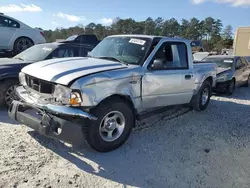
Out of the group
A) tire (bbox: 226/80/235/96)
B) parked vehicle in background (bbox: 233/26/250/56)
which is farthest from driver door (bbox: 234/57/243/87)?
parked vehicle in background (bbox: 233/26/250/56)

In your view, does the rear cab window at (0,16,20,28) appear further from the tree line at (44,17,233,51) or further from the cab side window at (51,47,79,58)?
the tree line at (44,17,233,51)

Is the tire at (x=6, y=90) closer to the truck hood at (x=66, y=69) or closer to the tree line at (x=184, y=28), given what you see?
the truck hood at (x=66, y=69)

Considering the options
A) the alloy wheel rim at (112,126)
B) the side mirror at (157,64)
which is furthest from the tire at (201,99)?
the alloy wheel rim at (112,126)

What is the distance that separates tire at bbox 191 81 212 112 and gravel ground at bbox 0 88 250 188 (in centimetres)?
105

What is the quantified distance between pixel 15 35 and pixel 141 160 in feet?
25.8

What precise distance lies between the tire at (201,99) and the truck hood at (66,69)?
2837mm

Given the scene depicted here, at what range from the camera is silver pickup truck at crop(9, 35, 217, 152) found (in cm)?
Answer: 339

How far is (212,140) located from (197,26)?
2542 inches

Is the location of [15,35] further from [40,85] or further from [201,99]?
[201,99]

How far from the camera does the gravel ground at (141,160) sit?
124 inches

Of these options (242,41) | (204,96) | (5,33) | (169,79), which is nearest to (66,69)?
(169,79)

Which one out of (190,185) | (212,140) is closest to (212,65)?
(212,140)

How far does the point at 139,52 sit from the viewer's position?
4.51 m

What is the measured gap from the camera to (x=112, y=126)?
3918mm
